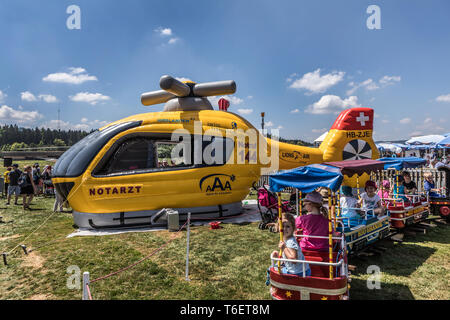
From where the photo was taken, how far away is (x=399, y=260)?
592 centimetres

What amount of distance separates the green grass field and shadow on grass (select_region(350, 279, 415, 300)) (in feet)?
0.05

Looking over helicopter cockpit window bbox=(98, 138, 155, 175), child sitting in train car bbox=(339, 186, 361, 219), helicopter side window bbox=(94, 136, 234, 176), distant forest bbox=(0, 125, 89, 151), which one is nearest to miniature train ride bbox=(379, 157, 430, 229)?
child sitting in train car bbox=(339, 186, 361, 219)

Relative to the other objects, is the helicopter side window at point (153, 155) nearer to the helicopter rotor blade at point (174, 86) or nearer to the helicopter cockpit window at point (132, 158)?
the helicopter cockpit window at point (132, 158)

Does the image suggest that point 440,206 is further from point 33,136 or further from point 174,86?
point 33,136

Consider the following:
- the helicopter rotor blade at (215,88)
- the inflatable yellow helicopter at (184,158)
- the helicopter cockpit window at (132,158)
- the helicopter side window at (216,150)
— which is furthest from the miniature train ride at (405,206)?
the helicopter cockpit window at (132,158)

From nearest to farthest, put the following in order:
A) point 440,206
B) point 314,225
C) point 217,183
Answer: point 314,225 → point 217,183 → point 440,206

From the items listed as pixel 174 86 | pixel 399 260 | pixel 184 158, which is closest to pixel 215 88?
pixel 174 86

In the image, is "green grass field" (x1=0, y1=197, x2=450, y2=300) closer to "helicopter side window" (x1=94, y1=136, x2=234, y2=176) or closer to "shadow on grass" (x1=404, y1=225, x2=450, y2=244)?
"shadow on grass" (x1=404, y1=225, x2=450, y2=244)

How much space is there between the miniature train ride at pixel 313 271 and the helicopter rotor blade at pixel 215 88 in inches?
221

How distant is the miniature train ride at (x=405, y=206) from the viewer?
7.93 meters

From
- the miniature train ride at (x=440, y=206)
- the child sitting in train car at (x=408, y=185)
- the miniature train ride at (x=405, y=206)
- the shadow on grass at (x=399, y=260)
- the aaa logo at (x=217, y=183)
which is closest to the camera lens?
the shadow on grass at (x=399, y=260)

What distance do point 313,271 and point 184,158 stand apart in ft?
20.2
